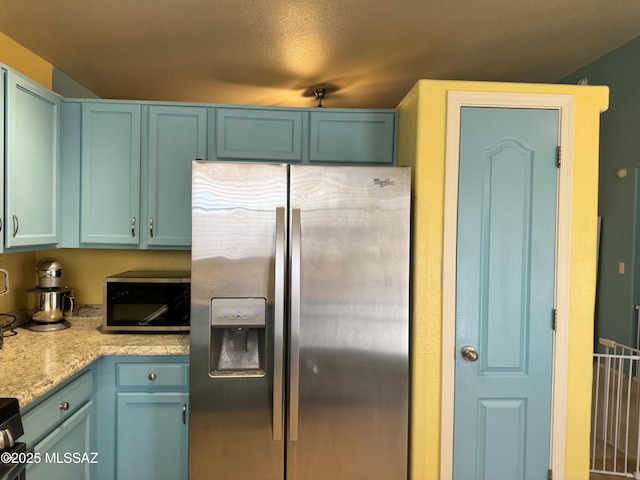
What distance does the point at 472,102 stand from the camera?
179cm

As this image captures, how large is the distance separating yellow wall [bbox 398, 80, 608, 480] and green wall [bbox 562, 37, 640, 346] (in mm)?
1299

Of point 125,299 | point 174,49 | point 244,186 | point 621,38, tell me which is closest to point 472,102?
point 244,186

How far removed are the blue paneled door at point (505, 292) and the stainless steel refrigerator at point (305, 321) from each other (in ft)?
0.96

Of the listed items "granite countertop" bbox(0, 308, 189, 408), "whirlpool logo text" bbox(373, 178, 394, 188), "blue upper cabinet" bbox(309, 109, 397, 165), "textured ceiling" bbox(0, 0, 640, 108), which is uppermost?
"textured ceiling" bbox(0, 0, 640, 108)

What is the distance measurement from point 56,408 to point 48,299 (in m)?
0.86

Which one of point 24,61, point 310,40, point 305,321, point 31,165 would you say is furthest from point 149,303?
→ point 310,40

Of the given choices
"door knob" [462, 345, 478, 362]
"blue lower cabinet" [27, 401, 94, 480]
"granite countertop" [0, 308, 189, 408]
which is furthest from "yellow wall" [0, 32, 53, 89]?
"door knob" [462, 345, 478, 362]

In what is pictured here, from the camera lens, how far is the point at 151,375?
6.51ft

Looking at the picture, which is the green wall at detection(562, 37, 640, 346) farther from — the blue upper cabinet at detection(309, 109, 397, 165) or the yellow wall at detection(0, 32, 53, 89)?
the yellow wall at detection(0, 32, 53, 89)

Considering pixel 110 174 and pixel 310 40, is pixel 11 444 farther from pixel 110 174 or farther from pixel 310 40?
pixel 310 40

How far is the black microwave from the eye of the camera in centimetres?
220

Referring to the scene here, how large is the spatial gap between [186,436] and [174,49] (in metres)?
2.28

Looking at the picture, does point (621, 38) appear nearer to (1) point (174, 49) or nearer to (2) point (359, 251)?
(2) point (359, 251)

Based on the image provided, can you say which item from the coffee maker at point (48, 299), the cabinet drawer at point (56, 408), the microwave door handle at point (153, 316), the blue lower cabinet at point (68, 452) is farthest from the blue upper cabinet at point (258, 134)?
the blue lower cabinet at point (68, 452)
